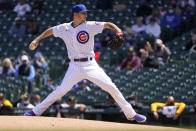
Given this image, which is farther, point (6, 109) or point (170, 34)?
point (170, 34)

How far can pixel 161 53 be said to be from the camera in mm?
12914

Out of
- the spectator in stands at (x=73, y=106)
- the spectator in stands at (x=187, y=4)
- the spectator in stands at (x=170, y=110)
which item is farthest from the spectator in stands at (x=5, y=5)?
the spectator in stands at (x=170, y=110)

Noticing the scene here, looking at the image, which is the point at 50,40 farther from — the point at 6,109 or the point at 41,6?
the point at 6,109

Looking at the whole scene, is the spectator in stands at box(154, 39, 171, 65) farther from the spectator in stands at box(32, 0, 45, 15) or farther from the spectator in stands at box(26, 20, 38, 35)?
the spectator in stands at box(32, 0, 45, 15)

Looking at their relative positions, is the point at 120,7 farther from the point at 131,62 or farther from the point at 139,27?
the point at 131,62

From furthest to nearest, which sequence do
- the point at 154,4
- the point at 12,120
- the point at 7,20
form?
the point at 7,20, the point at 154,4, the point at 12,120

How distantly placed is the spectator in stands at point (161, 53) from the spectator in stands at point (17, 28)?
5141 mm

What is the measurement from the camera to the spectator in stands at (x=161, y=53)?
42.0 feet

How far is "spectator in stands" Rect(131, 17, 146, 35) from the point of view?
14.5 meters

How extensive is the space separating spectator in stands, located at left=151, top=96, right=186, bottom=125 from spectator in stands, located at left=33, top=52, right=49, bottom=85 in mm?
4000

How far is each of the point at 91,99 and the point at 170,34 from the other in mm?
3253

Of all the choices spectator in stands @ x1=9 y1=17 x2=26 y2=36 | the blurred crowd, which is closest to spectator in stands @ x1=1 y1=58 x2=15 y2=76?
the blurred crowd

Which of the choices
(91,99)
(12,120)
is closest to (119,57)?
(91,99)

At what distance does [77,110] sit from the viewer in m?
11.6
